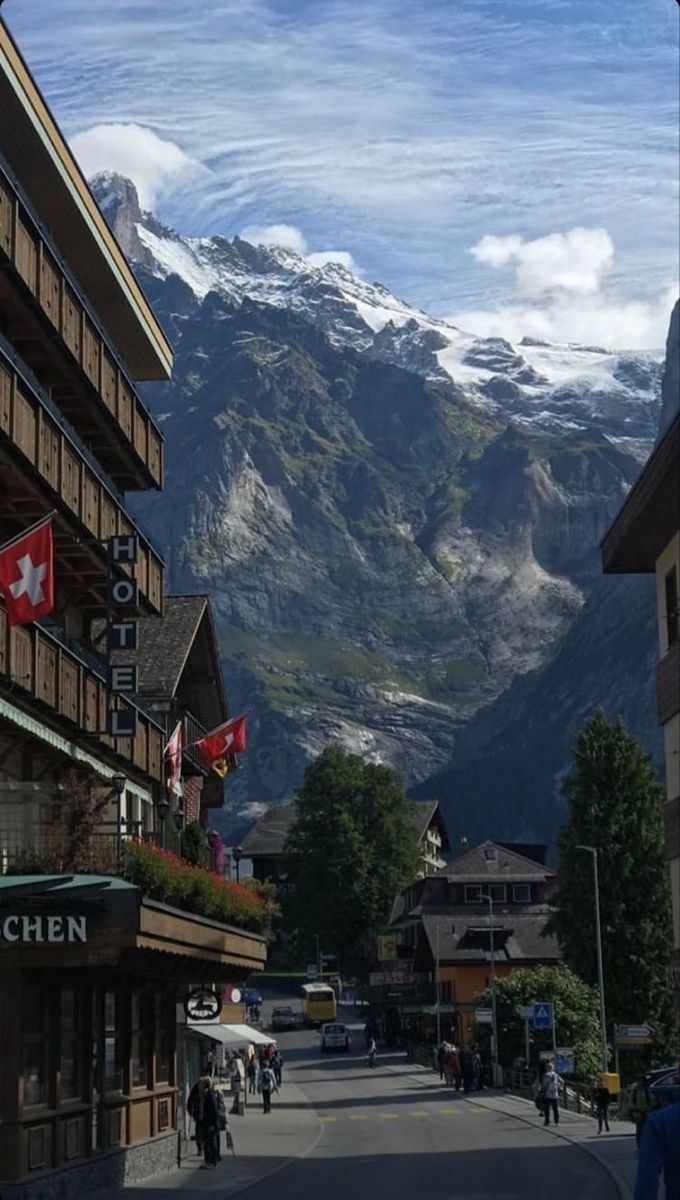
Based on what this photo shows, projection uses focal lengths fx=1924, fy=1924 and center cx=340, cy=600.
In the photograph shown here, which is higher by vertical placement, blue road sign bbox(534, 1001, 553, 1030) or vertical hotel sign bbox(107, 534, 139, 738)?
vertical hotel sign bbox(107, 534, 139, 738)

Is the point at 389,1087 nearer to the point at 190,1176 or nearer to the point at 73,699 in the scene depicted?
the point at 190,1176

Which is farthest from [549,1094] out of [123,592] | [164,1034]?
[123,592]

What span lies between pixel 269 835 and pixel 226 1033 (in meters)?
136

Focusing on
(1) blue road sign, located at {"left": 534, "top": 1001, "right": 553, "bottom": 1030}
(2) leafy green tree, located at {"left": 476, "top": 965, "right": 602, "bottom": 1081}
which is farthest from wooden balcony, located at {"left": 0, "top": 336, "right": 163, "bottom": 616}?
(2) leafy green tree, located at {"left": 476, "top": 965, "right": 602, "bottom": 1081}

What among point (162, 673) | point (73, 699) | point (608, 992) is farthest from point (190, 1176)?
point (608, 992)

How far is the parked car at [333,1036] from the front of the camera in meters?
102

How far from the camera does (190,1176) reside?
3562cm

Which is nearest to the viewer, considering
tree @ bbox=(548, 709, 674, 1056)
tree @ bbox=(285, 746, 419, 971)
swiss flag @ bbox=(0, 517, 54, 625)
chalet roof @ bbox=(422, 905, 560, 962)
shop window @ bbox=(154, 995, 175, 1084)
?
swiss flag @ bbox=(0, 517, 54, 625)

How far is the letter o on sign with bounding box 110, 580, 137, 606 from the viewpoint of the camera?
33469mm

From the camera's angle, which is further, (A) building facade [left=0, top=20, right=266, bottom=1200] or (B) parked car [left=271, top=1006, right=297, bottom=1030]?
(B) parked car [left=271, top=1006, right=297, bottom=1030]

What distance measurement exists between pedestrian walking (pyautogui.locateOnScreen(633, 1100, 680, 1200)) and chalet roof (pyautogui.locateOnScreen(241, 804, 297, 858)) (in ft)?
561

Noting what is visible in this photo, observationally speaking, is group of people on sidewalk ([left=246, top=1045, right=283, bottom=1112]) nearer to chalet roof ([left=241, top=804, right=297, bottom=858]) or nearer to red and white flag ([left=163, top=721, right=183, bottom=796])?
red and white flag ([left=163, top=721, right=183, bottom=796])

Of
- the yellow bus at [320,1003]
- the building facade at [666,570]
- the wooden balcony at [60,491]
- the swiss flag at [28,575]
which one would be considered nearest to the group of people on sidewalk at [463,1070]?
the wooden balcony at [60,491]

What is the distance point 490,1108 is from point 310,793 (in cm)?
7907
